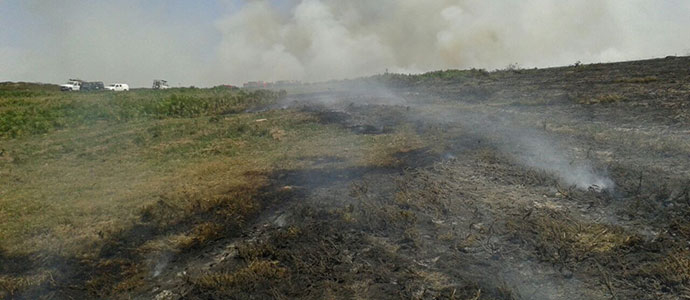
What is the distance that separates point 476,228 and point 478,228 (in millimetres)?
33

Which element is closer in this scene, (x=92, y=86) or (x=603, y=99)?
(x=603, y=99)

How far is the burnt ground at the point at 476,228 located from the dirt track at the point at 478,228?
0.09 ft

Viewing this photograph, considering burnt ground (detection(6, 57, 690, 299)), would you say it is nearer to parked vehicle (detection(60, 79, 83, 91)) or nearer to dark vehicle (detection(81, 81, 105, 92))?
parked vehicle (detection(60, 79, 83, 91))

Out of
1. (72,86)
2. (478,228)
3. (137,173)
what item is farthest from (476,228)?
(72,86)

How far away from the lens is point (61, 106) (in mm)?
26594

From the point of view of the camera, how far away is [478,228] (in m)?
7.08

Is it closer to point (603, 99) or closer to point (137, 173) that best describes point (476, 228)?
point (137, 173)

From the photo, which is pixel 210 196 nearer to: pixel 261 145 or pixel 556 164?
pixel 261 145

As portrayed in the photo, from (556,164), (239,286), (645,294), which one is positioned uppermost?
(556,164)

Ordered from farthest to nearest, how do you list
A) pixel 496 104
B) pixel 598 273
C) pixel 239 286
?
pixel 496 104, pixel 239 286, pixel 598 273

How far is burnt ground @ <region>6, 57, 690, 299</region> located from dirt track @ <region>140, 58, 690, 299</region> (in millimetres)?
26

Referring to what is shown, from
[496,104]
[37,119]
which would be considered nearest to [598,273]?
[496,104]

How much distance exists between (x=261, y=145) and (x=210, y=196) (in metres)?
5.62

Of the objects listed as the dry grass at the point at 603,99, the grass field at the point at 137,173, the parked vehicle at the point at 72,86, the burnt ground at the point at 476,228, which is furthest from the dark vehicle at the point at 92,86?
the dry grass at the point at 603,99
